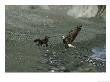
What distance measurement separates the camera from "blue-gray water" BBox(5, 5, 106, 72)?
4051 mm

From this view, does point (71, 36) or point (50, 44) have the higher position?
point (71, 36)

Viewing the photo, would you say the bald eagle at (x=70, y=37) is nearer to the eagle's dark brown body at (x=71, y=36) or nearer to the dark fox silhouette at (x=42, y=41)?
the eagle's dark brown body at (x=71, y=36)

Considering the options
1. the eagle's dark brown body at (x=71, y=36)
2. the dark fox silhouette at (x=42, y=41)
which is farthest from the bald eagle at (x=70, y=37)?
the dark fox silhouette at (x=42, y=41)

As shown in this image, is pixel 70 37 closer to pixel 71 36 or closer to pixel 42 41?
pixel 71 36

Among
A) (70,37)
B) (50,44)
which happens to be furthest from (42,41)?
(70,37)

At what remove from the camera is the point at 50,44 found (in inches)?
163

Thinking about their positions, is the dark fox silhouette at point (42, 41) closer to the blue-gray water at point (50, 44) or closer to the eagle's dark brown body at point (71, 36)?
the blue-gray water at point (50, 44)

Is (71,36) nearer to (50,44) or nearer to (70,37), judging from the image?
(70,37)

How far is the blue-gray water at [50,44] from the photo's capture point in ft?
13.3
